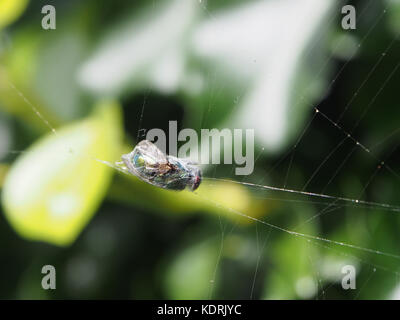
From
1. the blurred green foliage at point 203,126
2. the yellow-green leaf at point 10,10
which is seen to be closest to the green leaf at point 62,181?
the blurred green foliage at point 203,126

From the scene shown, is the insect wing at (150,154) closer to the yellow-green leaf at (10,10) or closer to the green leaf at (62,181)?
the green leaf at (62,181)

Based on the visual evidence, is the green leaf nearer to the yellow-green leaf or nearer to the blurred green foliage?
the blurred green foliage

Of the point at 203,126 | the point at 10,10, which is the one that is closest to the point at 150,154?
the point at 203,126

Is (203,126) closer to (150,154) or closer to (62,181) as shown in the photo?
(150,154)

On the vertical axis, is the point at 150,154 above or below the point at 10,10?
below

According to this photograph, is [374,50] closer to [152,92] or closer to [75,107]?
[152,92]

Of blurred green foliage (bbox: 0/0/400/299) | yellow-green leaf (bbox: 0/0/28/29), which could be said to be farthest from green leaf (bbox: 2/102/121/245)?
yellow-green leaf (bbox: 0/0/28/29)

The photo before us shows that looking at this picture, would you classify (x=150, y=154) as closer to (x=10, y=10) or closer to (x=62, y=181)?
(x=62, y=181)

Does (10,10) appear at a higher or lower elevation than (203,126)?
higher

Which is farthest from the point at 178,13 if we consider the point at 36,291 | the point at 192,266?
the point at 36,291
